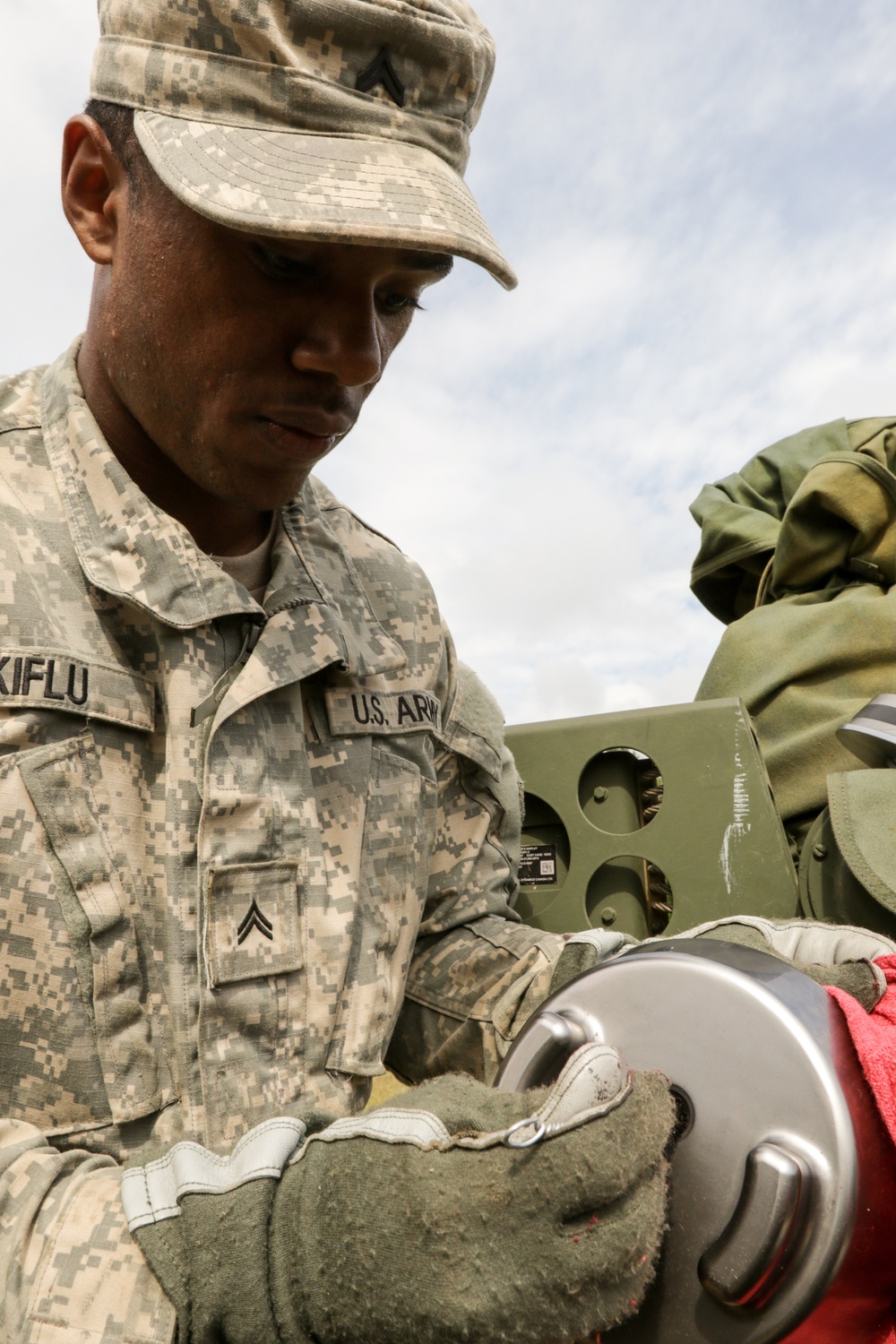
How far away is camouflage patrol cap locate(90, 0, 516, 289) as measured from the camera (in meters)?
1.16

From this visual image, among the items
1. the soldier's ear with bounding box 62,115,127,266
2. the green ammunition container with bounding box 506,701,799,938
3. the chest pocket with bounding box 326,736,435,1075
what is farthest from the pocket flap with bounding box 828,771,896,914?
the soldier's ear with bounding box 62,115,127,266

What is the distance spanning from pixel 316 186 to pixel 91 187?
0.36 metres

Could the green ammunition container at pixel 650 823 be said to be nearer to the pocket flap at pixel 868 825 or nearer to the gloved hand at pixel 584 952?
the pocket flap at pixel 868 825

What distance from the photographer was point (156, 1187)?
994 mm

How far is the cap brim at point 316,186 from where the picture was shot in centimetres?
114

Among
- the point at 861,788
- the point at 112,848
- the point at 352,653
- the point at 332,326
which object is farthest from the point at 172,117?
the point at 861,788

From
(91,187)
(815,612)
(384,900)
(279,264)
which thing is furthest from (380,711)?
(815,612)

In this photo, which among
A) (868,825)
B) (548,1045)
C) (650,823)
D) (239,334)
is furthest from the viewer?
(650,823)

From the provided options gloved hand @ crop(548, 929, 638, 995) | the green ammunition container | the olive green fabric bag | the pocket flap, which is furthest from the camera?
the olive green fabric bag

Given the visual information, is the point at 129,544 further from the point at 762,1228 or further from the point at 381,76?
the point at 762,1228

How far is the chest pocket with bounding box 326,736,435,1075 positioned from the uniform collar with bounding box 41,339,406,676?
0.16 metres

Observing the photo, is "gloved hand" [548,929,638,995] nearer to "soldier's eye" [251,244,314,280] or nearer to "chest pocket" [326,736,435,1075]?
"chest pocket" [326,736,435,1075]

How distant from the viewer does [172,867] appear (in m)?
1.29

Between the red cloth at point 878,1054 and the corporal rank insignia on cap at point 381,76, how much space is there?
104 centimetres
